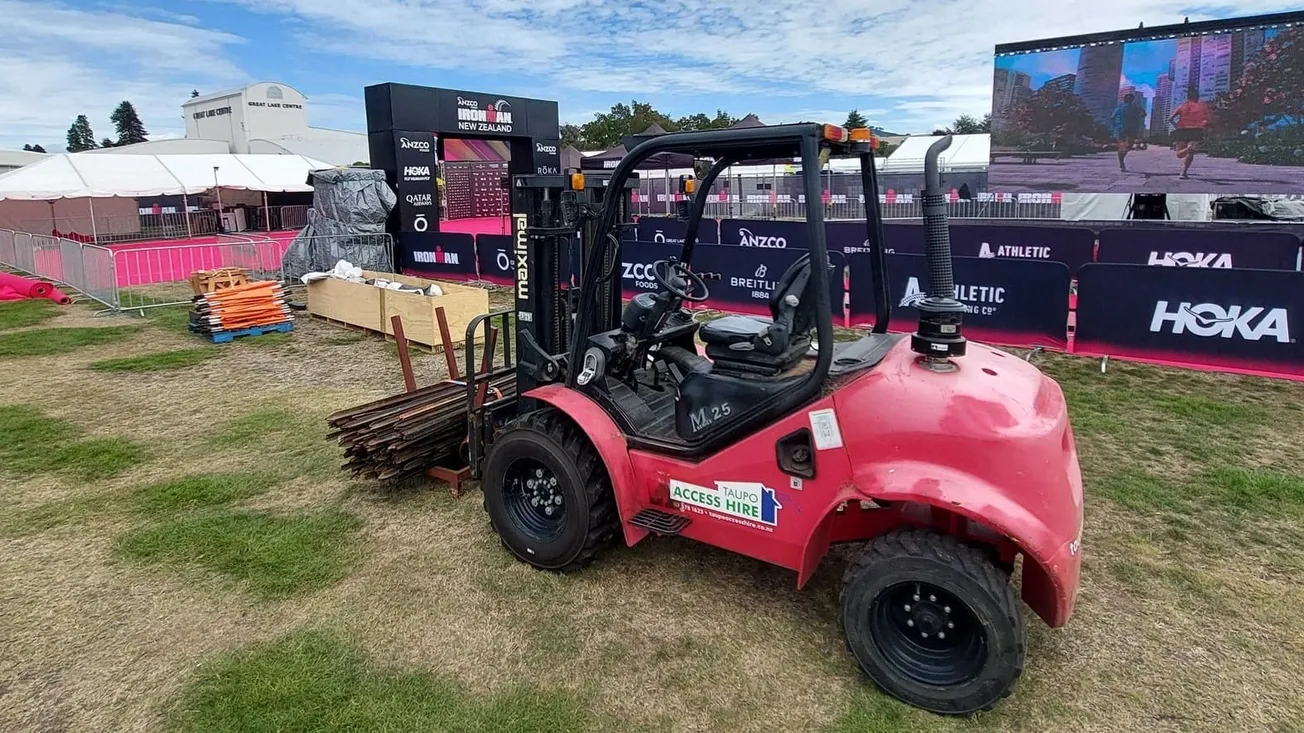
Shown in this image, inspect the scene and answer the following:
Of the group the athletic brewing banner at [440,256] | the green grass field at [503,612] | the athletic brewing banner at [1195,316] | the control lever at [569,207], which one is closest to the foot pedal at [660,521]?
the green grass field at [503,612]

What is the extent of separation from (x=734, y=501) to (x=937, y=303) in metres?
1.40

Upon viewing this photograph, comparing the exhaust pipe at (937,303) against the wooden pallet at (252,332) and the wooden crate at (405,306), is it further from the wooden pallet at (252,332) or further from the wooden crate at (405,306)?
the wooden pallet at (252,332)

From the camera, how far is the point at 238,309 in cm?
1146

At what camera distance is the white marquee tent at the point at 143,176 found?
25.6 metres

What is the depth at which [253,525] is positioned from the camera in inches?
208

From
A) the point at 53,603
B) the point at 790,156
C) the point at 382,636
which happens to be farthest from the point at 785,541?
the point at 53,603

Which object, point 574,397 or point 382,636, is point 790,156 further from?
point 382,636

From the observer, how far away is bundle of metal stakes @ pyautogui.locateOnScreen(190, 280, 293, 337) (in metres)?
11.4

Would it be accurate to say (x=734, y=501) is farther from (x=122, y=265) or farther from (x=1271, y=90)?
(x=122, y=265)

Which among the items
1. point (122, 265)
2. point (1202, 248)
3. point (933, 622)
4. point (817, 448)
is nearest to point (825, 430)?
point (817, 448)

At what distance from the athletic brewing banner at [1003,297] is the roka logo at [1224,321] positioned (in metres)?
1.06

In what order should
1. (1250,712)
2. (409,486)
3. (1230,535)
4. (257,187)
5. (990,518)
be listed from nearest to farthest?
(990,518) < (1250,712) < (1230,535) < (409,486) < (257,187)

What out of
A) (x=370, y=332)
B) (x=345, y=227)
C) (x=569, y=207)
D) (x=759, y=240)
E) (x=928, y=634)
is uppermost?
(x=345, y=227)

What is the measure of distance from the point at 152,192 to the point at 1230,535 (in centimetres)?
3220
